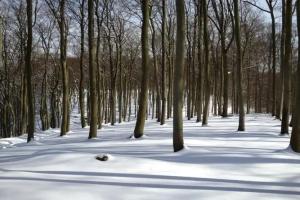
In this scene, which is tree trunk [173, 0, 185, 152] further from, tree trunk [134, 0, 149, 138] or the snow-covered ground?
tree trunk [134, 0, 149, 138]

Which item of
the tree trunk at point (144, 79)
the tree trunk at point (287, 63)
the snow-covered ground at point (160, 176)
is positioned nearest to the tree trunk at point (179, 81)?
the snow-covered ground at point (160, 176)

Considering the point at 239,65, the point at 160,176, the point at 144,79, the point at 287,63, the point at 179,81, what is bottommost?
the point at 160,176

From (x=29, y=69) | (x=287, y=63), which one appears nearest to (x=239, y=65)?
(x=287, y=63)

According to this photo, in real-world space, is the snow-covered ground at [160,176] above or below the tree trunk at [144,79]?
below

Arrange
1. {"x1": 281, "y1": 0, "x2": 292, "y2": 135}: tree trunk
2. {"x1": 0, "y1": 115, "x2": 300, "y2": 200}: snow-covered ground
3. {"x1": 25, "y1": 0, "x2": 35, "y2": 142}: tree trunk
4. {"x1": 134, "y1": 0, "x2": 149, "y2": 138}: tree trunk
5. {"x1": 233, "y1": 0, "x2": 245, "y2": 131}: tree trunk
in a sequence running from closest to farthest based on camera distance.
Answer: {"x1": 0, "y1": 115, "x2": 300, "y2": 200}: snow-covered ground < {"x1": 281, "y1": 0, "x2": 292, "y2": 135}: tree trunk < {"x1": 134, "y1": 0, "x2": 149, "y2": 138}: tree trunk < {"x1": 233, "y1": 0, "x2": 245, "y2": 131}: tree trunk < {"x1": 25, "y1": 0, "x2": 35, "y2": 142}: tree trunk

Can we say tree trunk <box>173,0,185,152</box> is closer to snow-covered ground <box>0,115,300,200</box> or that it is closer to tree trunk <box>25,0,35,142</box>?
snow-covered ground <box>0,115,300,200</box>

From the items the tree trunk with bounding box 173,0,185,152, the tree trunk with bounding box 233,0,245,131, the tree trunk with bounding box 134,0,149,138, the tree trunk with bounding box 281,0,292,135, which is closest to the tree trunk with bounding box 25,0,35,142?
the tree trunk with bounding box 134,0,149,138

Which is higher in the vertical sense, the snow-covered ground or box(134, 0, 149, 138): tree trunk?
box(134, 0, 149, 138): tree trunk

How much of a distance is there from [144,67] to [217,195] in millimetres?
9612

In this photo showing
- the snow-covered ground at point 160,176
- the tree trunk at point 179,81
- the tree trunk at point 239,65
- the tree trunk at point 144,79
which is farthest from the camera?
the tree trunk at point 239,65

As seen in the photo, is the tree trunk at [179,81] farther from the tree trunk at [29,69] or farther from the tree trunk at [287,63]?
the tree trunk at [29,69]

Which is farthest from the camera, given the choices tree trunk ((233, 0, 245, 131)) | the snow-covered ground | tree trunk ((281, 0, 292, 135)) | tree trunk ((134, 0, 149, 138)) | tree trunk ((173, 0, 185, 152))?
tree trunk ((233, 0, 245, 131))

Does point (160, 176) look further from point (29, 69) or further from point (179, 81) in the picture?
point (29, 69)

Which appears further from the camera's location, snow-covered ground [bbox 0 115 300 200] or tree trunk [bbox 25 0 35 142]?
tree trunk [bbox 25 0 35 142]
